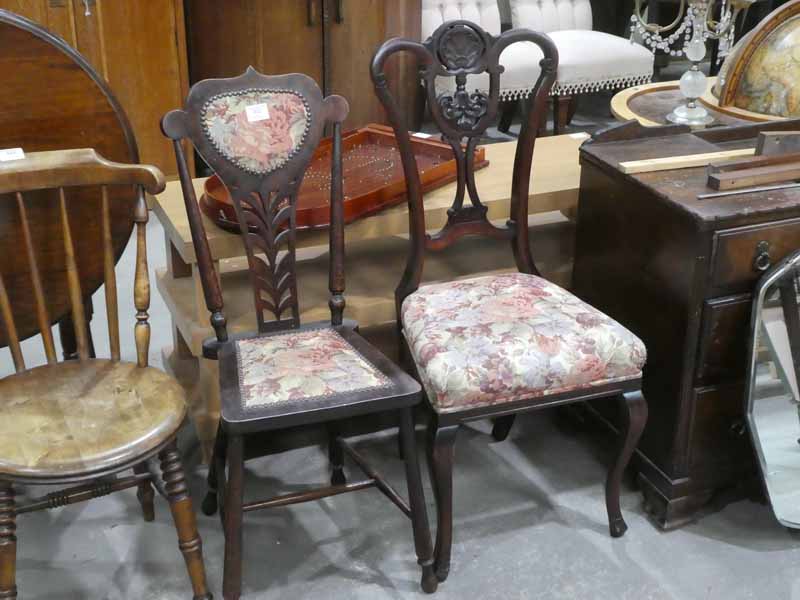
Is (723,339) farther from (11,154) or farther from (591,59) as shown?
(591,59)

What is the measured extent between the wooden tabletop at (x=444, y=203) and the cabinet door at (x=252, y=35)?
69.6 inches

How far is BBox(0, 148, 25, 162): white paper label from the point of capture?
1771 millimetres

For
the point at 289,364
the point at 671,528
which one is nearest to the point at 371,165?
the point at 289,364

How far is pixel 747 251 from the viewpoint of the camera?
6.06 ft

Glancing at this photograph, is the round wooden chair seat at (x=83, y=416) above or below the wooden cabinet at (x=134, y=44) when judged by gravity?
below

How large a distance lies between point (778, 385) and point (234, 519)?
45.1 inches

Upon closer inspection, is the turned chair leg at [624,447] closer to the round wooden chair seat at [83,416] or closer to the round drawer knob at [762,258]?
the round drawer knob at [762,258]

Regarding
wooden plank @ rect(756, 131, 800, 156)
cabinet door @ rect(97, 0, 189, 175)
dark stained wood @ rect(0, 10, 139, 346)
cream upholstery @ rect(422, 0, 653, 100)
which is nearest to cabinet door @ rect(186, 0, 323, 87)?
cabinet door @ rect(97, 0, 189, 175)

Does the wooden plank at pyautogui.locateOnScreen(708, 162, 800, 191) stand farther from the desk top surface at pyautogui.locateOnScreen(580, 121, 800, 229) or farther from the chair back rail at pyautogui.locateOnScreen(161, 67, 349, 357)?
the chair back rail at pyautogui.locateOnScreen(161, 67, 349, 357)

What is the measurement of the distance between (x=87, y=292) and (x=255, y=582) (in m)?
0.73

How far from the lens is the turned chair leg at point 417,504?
1.78 m

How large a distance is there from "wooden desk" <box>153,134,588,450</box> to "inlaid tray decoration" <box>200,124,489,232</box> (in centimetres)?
3

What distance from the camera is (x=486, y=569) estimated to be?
6.45 feet

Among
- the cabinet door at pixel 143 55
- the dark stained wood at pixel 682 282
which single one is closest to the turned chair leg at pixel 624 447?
the dark stained wood at pixel 682 282
